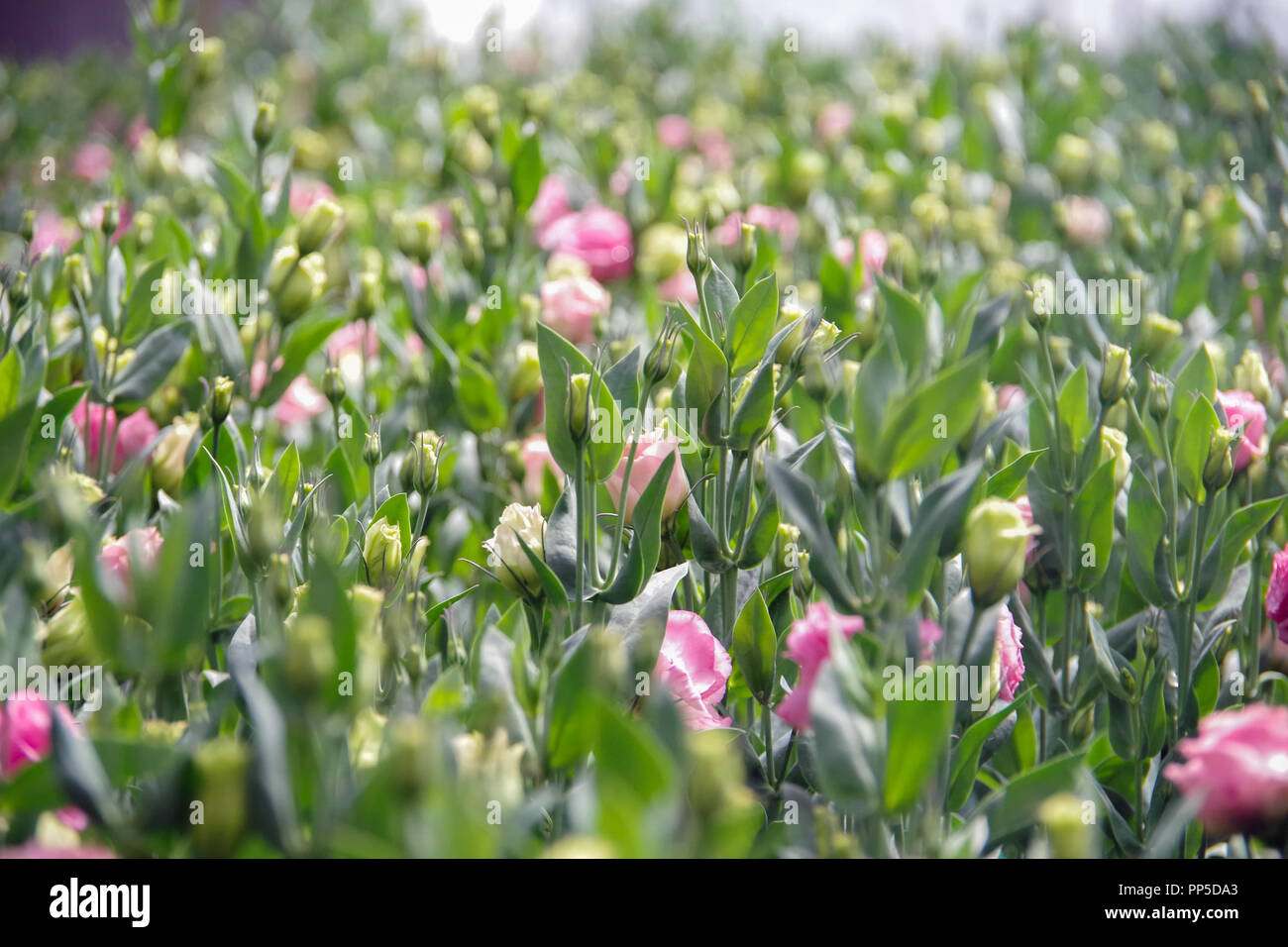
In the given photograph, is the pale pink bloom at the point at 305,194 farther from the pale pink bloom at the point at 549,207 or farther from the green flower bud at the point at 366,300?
the green flower bud at the point at 366,300

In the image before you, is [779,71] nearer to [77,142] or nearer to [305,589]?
[77,142]

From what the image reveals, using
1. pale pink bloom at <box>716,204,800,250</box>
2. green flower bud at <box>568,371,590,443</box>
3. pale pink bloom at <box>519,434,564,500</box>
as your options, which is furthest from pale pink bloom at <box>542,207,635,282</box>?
green flower bud at <box>568,371,590,443</box>

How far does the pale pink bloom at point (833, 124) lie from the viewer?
72.4 inches

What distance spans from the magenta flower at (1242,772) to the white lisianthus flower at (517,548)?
368mm

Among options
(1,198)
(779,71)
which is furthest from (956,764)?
(779,71)

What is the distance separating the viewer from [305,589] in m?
0.65

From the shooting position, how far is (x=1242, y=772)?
50cm

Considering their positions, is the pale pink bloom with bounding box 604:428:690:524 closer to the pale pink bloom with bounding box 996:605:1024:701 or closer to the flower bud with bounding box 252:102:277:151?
the pale pink bloom with bounding box 996:605:1024:701

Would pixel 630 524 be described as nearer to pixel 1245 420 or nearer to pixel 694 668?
pixel 694 668

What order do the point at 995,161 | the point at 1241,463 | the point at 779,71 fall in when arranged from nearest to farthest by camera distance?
1. the point at 1241,463
2. the point at 995,161
3. the point at 779,71

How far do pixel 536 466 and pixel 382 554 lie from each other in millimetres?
240

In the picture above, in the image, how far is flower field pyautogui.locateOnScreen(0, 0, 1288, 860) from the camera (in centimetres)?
46

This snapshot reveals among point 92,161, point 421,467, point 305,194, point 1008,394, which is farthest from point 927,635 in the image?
point 92,161
